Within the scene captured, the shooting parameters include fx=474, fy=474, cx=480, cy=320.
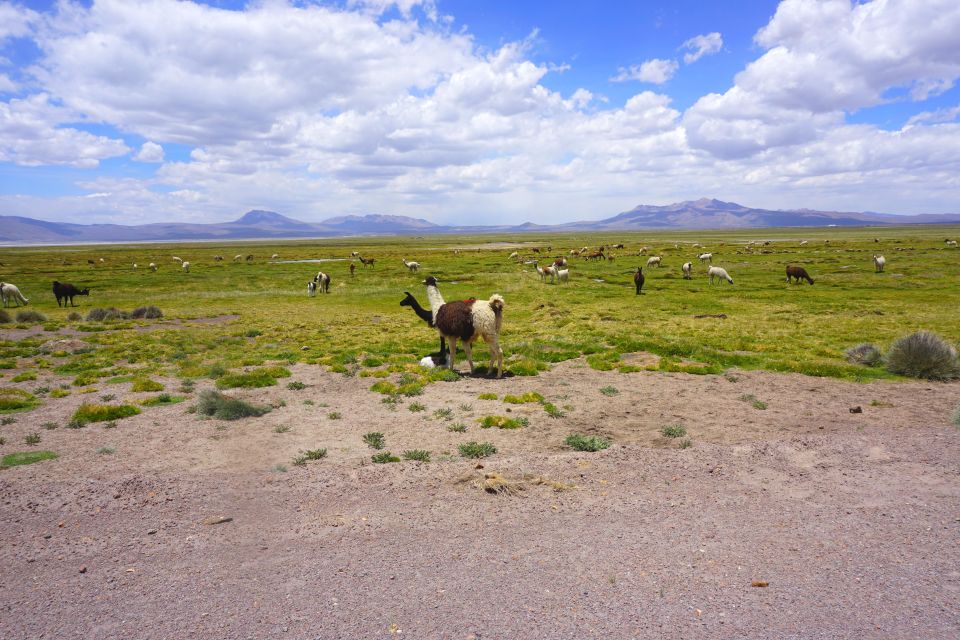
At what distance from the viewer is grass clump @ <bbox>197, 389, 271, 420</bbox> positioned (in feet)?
36.6

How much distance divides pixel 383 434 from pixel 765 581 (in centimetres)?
708

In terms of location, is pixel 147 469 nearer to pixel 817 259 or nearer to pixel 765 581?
pixel 765 581

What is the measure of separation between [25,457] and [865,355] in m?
21.9

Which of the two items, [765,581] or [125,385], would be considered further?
[125,385]

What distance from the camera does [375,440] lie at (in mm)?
9445

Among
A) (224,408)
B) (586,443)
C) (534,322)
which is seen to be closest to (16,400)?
(224,408)

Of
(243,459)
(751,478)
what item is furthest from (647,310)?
(243,459)

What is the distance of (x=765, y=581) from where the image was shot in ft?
16.8

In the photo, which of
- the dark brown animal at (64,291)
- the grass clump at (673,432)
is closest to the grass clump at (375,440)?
the grass clump at (673,432)

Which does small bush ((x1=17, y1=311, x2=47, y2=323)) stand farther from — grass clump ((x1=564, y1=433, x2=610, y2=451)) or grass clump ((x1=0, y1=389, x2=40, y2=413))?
grass clump ((x1=564, y1=433, x2=610, y2=451))

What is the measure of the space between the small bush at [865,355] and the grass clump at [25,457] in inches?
838

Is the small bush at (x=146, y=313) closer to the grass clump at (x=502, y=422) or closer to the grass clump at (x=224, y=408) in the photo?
the grass clump at (x=224, y=408)

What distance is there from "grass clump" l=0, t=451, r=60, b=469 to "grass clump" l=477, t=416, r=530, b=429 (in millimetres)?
8116

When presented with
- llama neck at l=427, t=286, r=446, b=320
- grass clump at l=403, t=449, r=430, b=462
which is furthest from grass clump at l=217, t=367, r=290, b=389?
grass clump at l=403, t=449, r=430, b=462
